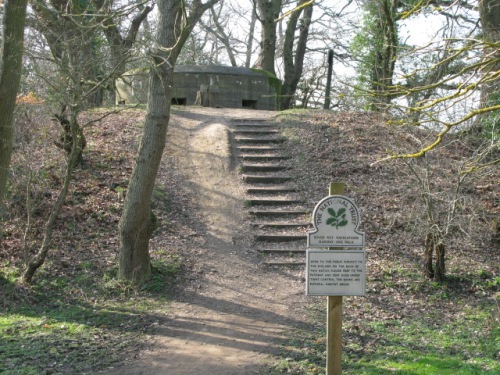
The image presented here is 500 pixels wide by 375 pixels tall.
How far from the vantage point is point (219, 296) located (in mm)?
10523

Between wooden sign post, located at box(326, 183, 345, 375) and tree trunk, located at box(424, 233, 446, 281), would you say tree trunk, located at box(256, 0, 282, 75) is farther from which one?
wooden sign post, located at box(326, 183, 345, 375)

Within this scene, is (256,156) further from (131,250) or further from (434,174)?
(131,250)

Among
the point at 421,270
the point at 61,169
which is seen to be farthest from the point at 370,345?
the point at 61,169

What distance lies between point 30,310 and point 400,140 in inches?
378

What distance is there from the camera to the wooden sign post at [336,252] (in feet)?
20.1

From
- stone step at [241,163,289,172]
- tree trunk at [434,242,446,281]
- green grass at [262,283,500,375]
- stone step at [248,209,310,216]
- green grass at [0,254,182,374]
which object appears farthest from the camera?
stone step at [241,163,289,172]

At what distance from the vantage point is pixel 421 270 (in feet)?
37.7

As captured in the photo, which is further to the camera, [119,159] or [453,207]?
[119,159]

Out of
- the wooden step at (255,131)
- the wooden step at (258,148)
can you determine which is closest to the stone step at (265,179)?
the wooden step at (258,148)

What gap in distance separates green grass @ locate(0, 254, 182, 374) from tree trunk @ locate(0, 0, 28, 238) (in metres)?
2.29

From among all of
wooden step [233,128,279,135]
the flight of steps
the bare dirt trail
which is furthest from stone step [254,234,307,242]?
wooden step [233,128,279,135]

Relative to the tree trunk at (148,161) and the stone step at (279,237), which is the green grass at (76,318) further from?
the stone step at (279,237)

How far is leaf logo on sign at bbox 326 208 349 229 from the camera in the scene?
6168 mm

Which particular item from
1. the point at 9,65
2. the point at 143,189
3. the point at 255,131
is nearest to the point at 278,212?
the point at 143,189
